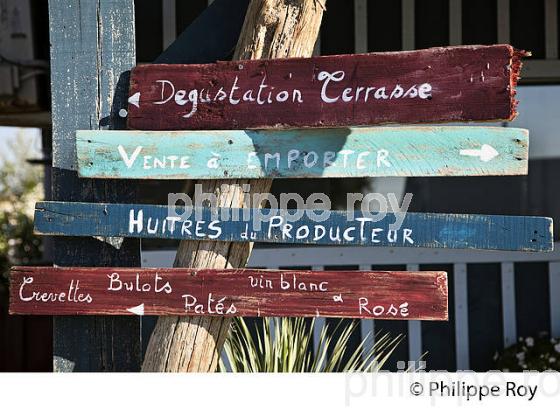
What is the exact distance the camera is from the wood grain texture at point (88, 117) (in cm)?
276

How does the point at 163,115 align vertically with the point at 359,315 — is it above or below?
above

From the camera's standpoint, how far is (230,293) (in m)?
2.63

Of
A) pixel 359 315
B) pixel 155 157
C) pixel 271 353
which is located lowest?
pixel 271 353

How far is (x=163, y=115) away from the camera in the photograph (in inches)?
105

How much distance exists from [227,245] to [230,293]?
0.16m

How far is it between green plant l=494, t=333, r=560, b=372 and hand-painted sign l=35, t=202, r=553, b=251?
7.37 ft

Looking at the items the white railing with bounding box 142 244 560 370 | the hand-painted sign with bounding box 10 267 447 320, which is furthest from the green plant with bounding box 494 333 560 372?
the hand-painted sign with bounding box 10 267 447 320

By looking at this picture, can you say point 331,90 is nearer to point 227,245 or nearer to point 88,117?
point 227,245

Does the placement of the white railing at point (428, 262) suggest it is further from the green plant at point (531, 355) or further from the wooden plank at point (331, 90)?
the wooden plank at point (331, 90)

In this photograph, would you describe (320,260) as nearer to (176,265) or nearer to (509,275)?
(509,275)

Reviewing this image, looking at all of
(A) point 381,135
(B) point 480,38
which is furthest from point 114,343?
(B) point 480,38

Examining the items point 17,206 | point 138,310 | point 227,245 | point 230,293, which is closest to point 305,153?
point 227,245

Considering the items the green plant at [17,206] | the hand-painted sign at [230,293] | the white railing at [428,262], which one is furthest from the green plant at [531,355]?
the green plant at [17,206]
